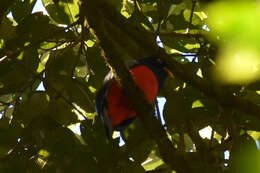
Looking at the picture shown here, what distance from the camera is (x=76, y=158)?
194 cm

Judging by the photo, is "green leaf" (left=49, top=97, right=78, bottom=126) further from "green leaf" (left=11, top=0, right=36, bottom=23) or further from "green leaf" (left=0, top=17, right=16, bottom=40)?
"green leaf" (left=11, top=0, right=36, bottom=23)

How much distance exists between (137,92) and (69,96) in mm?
766

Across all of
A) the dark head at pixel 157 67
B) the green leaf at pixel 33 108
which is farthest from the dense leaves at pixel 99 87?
the dark head at pixel 157 67

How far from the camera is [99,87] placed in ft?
8.40

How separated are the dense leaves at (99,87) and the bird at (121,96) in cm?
7

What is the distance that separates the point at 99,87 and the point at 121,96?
172 millimetres

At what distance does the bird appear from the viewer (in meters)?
2.35

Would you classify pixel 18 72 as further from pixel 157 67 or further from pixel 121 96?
pixel 157 67

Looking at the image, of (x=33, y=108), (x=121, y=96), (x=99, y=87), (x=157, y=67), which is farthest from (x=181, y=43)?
(x=33, y=108)

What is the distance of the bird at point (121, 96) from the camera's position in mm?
2350

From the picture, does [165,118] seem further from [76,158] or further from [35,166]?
[35,166]

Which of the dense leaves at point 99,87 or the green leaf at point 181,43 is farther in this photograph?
the green leaf at point 181,43

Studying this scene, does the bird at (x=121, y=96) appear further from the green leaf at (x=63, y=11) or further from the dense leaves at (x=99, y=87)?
the green leaf at (x=63, y=11)

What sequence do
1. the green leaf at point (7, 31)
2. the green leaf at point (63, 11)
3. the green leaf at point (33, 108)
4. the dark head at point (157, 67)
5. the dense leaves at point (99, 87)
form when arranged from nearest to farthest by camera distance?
the dense leaves at point (99, 87) < the green leaf at point (33, 108) < the green leaf at point (7, 31) < the green leaf at point (63, 11) < the dark head at point (157, 67)
